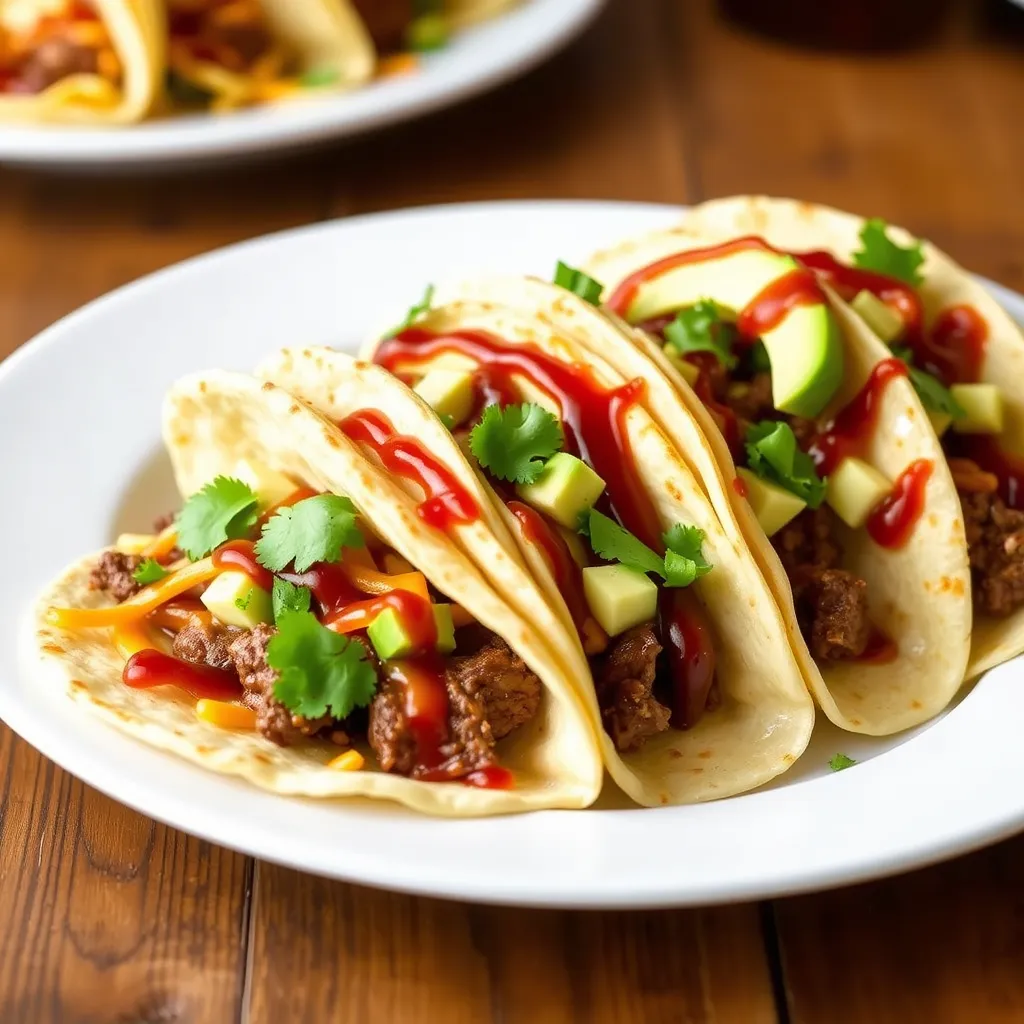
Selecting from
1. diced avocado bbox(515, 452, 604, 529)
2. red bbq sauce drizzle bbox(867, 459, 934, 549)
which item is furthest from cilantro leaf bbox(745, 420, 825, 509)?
diced avocado bbox(515, 452, 604, 529)

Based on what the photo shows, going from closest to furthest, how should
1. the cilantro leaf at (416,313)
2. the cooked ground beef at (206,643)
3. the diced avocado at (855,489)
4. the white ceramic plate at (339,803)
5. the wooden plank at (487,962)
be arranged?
the white ceramic plate at (339,803) → the wooden plank at (487,962) → the cooked ground beef at (206,643) → the diced avocado at (855,489) → the cilantro leaf at (416,313)

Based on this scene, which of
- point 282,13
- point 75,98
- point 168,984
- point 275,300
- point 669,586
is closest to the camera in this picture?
point 168,984

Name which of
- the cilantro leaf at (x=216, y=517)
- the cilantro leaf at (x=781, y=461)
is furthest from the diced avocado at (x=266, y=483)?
the cilantro leaf at (x=781, y=461)

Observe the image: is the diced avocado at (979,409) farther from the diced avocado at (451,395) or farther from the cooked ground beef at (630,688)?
the diced avocado at (451,395)

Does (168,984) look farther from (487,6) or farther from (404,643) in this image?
(487,6)

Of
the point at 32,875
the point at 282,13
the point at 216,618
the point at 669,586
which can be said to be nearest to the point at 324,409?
the point at 216,618
